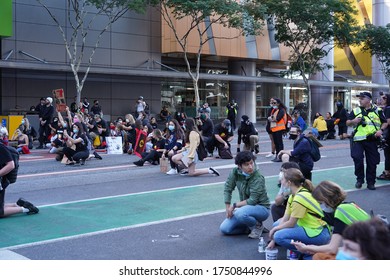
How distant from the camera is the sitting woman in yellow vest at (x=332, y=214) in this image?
532 cm

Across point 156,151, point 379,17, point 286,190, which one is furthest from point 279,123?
point 379,17

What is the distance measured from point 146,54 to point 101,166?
2007cm

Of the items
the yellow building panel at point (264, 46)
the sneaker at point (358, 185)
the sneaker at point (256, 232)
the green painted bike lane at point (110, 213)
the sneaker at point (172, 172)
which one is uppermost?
the yellow building panel at point (264, 46)

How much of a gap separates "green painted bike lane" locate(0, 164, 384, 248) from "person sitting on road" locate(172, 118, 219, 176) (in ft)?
4.88

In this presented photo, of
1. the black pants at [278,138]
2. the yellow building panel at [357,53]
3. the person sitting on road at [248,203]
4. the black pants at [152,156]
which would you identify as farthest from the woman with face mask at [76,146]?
the yellow building panel at [357,53]

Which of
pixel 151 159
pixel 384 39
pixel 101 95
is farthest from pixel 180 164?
pixel 384 39

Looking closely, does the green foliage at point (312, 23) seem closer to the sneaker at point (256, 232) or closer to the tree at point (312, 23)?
the tree at point (312, 23)

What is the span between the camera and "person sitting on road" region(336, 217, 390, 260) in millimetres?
3293

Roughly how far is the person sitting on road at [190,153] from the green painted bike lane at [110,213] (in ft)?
4.88

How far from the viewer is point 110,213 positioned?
32.5 feet

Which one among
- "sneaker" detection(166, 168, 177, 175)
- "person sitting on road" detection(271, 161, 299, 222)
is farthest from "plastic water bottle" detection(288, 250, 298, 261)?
"sneaker" detection(166, 168, 177, 175)

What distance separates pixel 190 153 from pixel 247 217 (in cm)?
630

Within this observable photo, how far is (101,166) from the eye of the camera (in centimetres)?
1705

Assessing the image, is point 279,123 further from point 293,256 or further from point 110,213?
point 293,256
